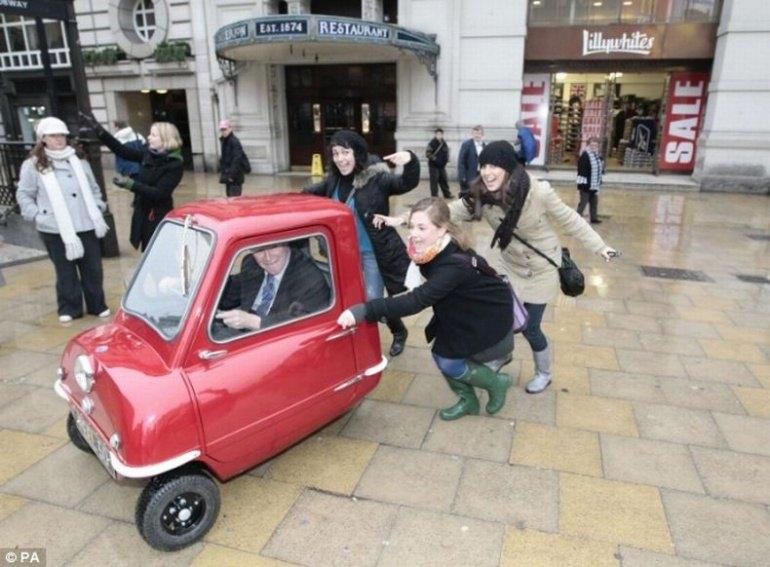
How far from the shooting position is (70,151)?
542 centimetres

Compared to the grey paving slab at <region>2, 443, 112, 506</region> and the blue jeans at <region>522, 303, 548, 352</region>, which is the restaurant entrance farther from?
the grey paving slab at <region>2, 443, 112, 506</region>

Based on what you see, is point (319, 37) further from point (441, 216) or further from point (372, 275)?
point (441, 216)

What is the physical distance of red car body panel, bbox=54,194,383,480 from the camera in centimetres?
264

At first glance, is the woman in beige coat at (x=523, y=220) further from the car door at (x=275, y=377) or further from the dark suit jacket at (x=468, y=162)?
the dark suit jacket at (x=468, y=162)

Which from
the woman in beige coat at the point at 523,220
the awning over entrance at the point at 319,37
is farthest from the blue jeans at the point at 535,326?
the awning over entrance at the point at 319,37

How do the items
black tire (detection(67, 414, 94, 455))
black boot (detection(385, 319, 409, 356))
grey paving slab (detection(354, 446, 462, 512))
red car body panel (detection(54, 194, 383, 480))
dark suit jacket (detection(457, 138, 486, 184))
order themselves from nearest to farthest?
1. red car body panel (detection(54, 194, 383, 480))
2. grey paving slab (detection(354, 446, 462, 512))
3. black tire (detection(67, 414, 94, 455))
4. black boot (detection(385, 319, 409, 356))
5. dark suit jacket (detection(457, 138, 486, 184))

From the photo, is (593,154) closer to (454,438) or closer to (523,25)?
(523,25)

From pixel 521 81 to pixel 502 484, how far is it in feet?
49.2

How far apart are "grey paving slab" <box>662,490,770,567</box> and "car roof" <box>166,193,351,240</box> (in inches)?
99.1

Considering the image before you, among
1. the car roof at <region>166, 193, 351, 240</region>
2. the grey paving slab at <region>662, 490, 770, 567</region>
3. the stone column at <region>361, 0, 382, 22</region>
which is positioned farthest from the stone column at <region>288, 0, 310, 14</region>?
the grey paving slab at <region>662, 490, 770, 567</region>

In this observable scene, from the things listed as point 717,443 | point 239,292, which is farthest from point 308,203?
point 717,443

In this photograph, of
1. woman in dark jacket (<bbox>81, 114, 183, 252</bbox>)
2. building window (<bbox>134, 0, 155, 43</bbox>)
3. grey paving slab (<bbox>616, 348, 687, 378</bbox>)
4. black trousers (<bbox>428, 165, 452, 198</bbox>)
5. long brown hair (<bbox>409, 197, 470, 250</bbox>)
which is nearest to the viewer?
long brown hair (<bbox>409, 197, 470, 250</bbox>)

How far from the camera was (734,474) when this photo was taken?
3.40 m

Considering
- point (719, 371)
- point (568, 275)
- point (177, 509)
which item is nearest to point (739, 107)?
point (719, 371)
